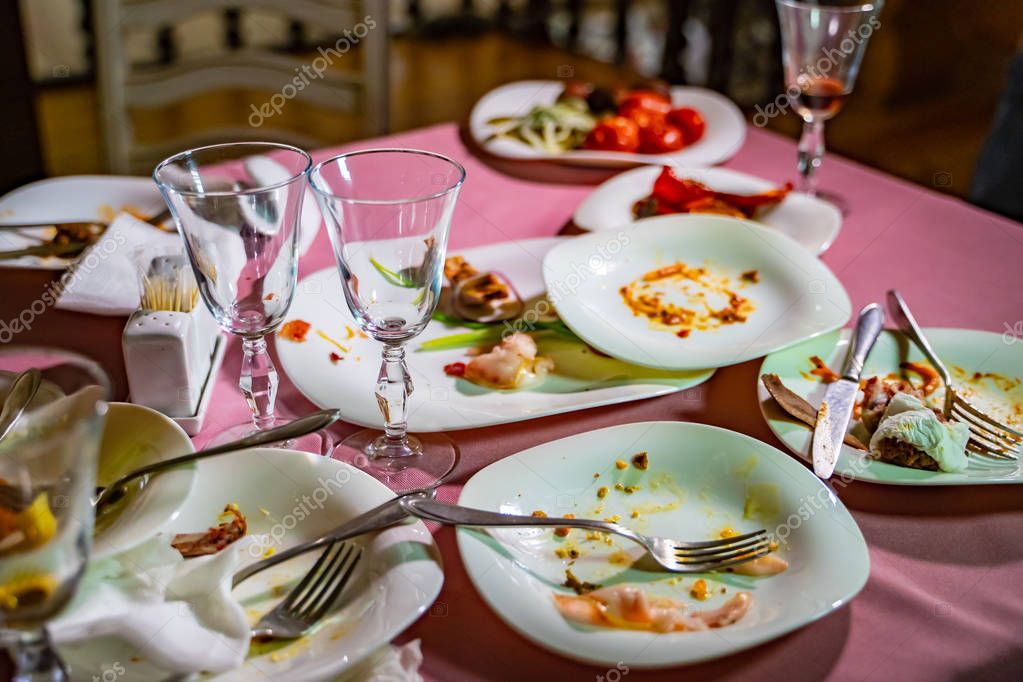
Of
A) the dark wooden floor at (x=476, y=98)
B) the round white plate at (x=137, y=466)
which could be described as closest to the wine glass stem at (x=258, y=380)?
the round white plate at (x=137, y=466)

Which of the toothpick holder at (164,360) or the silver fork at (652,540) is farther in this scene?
the toothpick holder at (164,360)

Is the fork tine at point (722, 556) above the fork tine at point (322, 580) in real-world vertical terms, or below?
above

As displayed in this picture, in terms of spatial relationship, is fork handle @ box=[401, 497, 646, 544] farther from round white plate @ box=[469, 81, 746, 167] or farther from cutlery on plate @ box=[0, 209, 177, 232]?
round white plate @ box=[469, 81, 746, 167]

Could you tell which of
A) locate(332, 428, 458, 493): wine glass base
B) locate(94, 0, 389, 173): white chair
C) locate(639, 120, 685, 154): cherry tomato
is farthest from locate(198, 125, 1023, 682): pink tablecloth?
locate(94, 0, 389, 173): white chair

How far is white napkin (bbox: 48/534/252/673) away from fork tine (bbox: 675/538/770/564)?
35 centimetres

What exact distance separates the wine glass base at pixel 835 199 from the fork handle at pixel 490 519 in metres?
0.85

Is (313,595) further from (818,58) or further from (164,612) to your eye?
(818,58)

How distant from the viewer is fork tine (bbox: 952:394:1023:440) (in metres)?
0.92

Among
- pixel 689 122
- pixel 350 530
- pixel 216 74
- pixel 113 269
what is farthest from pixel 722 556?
pixel 216 74

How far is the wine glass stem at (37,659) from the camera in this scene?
1.94 feet

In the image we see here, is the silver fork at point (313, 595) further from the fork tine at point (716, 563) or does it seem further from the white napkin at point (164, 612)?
the fork tine at point (716, 563)

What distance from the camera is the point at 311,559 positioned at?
2.51 feet

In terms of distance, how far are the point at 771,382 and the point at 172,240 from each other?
2.53ft

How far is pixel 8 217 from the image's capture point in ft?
4.24
